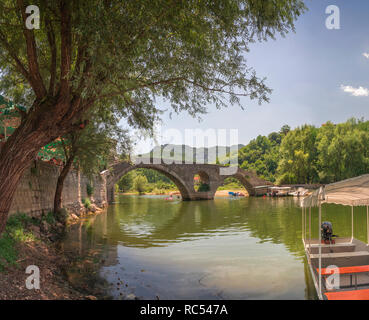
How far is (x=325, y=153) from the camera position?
123ft

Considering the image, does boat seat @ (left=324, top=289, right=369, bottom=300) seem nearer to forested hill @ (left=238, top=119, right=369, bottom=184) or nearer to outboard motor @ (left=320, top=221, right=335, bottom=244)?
outboard motor @ (left=320, top=221, right=335, bottom=244)

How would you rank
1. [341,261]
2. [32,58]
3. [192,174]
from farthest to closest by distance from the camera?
[192,174], [341,261], [32,58]

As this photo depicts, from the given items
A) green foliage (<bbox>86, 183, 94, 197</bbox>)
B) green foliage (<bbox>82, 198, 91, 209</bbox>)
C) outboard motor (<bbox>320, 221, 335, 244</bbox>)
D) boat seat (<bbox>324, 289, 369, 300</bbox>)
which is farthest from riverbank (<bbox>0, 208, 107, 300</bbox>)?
green foliage (<bbox>86, 183, 94, 197</bbox>)

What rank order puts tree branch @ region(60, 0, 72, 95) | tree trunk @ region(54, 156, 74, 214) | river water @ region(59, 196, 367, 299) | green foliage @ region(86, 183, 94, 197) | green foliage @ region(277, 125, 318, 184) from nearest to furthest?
tree branch @ region(60, 0, 72, 95) → river water @ region(59, 196, 367, 299) → tree trunk @ region(54, 156, 74, 214) → green foliage @ region(86, 183, 94, 197) → green foliage @ region(277, 125, 318, 184)

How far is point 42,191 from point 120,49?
931cm

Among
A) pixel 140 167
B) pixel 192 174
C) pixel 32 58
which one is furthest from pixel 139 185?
pixel 32 58

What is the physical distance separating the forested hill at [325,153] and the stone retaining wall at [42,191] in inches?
1171

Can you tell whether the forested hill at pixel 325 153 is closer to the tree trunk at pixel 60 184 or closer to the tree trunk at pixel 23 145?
the tree trunk at pixel 60 184

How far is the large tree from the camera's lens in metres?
4.73

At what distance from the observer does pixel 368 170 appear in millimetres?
35062

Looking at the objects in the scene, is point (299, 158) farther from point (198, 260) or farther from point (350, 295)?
point (350, 295)

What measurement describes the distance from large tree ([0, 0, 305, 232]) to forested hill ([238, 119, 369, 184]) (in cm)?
3459
